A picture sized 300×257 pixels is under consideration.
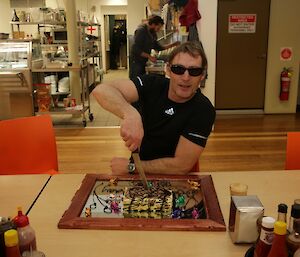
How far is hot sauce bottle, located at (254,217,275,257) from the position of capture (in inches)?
35.0

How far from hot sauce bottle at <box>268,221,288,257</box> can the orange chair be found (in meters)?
1.06

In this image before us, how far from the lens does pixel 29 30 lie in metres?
10.2

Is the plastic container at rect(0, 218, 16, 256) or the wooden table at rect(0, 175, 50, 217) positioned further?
the wooden table at rect(0, 175, 50, 217)

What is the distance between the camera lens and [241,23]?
5.57m

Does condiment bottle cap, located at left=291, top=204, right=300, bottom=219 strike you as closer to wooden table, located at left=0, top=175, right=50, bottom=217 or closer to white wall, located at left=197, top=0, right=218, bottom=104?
wooden table, located at left=0, top=175, right=50, bottom=217

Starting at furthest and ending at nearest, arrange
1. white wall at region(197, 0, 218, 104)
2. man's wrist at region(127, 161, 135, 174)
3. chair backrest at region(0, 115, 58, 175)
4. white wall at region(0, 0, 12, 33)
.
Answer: white wall at region(0, 0, 12, 33), white wall at region(197, 0, 218, 104), chair backrest at region(0, 115, 58, 175), man's wrist at region(127, 161, 135, 174)

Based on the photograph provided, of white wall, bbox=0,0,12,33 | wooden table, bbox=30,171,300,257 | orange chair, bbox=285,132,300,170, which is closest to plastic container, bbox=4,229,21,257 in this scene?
wooden table, bbox=30,171,300,257

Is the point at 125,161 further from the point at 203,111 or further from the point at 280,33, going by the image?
the point at 280,33

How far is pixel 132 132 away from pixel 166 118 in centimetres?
48

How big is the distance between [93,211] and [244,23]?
16.3 feet

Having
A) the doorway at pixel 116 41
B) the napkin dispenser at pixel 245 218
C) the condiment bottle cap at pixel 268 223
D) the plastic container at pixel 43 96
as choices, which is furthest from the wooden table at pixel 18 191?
the doorway at pixel 116 41

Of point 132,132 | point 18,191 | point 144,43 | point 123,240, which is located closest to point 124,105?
point 132,132

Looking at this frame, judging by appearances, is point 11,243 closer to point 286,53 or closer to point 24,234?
point 24,234

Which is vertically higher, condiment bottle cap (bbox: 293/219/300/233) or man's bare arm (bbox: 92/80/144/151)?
man's bare arm (bbox: 92/80/144/151)
